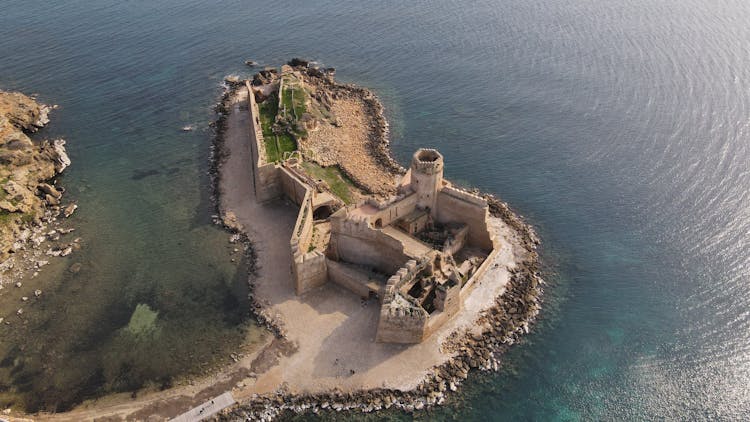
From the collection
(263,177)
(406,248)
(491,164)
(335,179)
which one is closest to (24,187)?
(263,177)

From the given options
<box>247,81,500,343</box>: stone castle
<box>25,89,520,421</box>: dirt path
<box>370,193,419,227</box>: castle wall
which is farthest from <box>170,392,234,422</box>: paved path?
<box>370,193,419,227</box>: castle wall

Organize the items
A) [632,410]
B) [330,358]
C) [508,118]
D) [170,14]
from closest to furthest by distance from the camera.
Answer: [632,410] → [330,358] → [508,118] → [170,14]

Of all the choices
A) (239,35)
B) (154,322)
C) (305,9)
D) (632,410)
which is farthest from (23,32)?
(632,410)

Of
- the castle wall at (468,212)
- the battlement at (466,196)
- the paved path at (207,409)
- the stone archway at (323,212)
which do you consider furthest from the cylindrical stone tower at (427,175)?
the paved path at (207,409)

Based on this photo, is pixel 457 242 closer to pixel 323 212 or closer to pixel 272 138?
pixel 323 212

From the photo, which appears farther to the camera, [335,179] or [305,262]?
[335,179]

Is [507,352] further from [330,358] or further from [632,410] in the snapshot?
[330,358]

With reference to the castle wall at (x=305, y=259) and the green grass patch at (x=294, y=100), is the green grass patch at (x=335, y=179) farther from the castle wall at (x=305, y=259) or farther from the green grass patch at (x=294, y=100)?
the green grass patch at (x=294, y=100)
